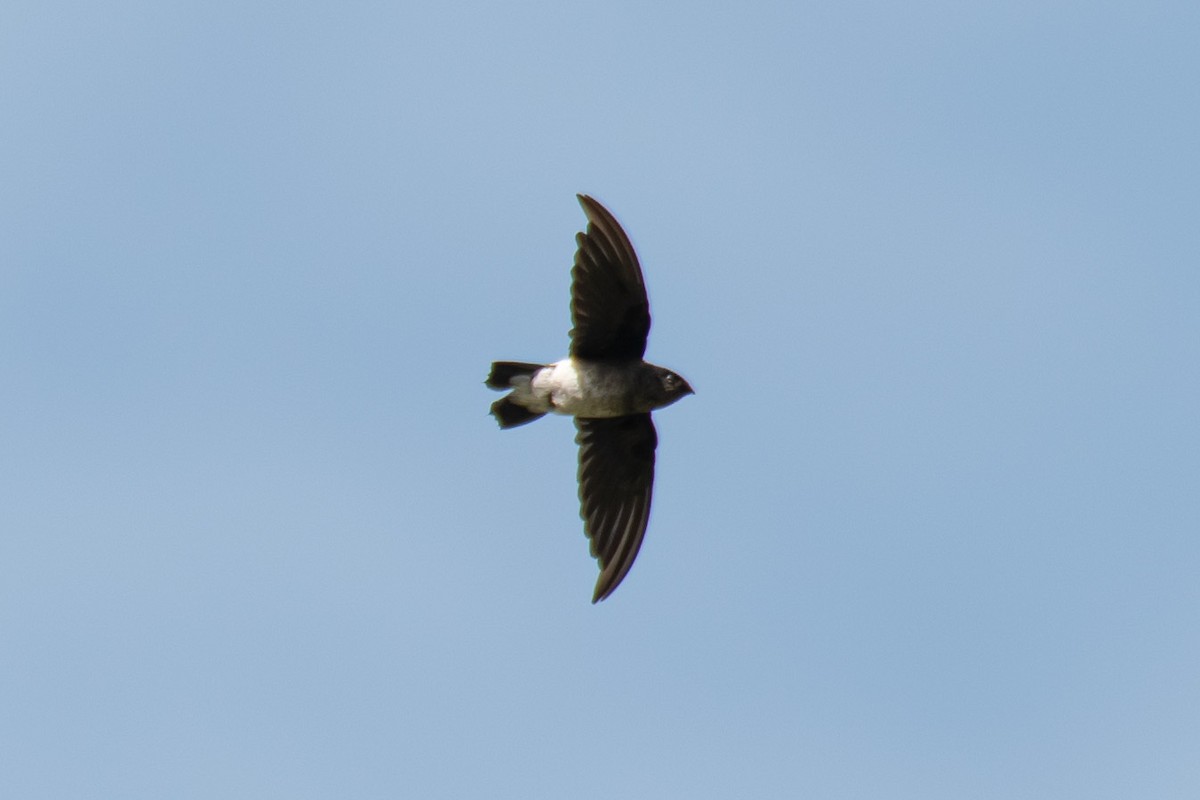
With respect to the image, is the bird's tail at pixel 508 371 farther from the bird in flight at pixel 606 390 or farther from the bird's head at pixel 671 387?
the bird's head at pixel 671 387

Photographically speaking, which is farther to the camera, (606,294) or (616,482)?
(616,482)

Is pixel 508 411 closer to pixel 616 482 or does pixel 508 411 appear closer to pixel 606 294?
pixel 616 482

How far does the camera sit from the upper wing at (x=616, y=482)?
16125mm

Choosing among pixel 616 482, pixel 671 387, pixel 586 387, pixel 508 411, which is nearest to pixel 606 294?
pixel 586 387

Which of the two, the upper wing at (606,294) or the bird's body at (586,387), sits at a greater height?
the upper wing at (606,294)

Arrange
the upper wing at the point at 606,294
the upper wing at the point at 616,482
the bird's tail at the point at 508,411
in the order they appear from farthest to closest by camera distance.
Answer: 1. the upper wing at the point at 616,482
2. the bird's tail at the point at 508,411
3. the upper wing at the point at 606,294

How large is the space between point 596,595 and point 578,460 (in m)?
1.06

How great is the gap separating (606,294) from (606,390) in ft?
2.35

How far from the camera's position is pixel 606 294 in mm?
15500

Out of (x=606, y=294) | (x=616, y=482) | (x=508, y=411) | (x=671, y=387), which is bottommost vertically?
(x=616, y=482)

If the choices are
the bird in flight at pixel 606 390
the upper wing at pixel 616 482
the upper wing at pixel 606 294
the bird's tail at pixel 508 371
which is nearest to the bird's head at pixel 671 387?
the bird in flight at pixel 606 390

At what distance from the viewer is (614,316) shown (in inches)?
614

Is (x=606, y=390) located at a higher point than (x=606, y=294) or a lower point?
lower

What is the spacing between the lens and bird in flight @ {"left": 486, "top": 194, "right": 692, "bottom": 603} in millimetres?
15398
